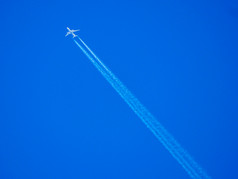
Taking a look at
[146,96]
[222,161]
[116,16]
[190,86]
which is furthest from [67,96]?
[222,161]

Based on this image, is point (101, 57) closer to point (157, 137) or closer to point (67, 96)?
point (67, 96)

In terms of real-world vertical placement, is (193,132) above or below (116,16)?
below

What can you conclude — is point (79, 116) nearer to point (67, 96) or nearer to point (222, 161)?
point (67, 96)

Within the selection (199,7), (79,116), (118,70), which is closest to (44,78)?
(79,116)

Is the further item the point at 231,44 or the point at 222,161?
the point at 231,44

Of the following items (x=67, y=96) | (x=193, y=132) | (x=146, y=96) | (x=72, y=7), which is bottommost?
(x=193, y=132)

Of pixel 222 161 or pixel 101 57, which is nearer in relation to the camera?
pixel 222 161
